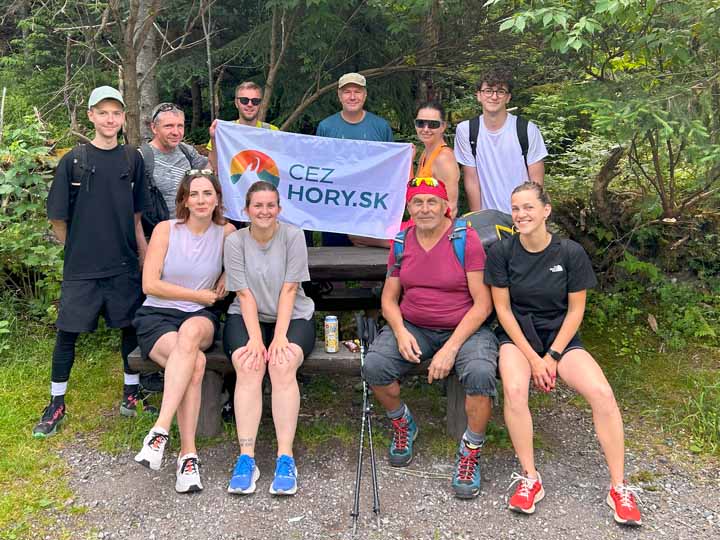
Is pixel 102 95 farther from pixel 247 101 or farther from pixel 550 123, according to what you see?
pixel 550 123

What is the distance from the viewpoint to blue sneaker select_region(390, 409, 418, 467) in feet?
13.7

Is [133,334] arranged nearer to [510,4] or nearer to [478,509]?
[478,509]

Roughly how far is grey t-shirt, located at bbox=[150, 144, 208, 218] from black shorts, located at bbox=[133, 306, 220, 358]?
0.88 metres

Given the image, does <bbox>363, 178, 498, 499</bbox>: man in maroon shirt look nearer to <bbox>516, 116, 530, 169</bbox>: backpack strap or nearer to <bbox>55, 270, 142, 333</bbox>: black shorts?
<bbox>516, 116, 530, 169</bbox>: backpack strap

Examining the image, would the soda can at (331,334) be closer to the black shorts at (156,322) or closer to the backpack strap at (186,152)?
the black shorts at (156,322)

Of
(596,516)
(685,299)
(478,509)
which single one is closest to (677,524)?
(596,516)

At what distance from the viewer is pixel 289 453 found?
389 centimetres

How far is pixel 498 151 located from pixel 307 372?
7.27 ft

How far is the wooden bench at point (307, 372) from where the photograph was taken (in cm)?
429

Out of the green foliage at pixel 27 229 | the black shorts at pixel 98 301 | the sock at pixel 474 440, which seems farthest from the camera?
the green foliage at pixel 27 229

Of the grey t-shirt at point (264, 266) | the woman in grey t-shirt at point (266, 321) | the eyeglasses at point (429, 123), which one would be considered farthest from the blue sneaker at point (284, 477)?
the eyeglasses at point (429, 123)

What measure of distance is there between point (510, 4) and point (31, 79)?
723cm

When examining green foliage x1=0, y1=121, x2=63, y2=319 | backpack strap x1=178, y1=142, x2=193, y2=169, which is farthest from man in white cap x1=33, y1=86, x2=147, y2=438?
green foliage x1=0, y1=121, x2=63, y2=319

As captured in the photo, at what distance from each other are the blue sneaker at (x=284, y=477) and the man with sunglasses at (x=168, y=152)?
210 centimetres
